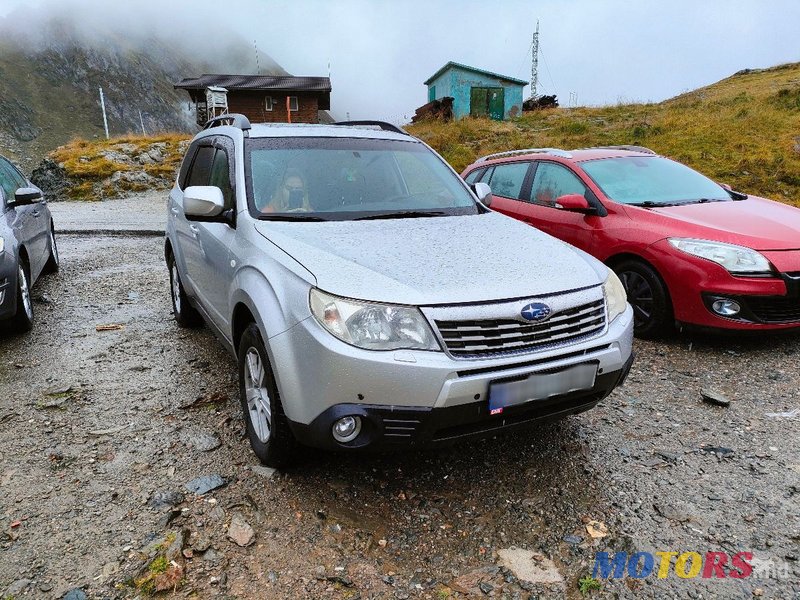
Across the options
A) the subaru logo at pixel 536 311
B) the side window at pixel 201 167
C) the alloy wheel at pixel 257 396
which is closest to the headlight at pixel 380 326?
the subaru logo at pixel 536 311

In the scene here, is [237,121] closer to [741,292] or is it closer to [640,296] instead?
[640,296]

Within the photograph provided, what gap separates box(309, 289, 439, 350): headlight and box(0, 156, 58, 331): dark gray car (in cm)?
360

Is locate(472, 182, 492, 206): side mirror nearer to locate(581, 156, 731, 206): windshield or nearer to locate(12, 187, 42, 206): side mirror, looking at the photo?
locate(581, 156, 731, 206): windshield

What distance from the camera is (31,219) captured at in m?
5.81

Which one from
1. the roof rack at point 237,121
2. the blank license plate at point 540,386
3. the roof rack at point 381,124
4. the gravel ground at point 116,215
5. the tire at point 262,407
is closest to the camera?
the blank license plate at point 540,386

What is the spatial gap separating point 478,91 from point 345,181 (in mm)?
30763

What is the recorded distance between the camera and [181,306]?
4953mm

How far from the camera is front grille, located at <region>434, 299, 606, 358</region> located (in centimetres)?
225

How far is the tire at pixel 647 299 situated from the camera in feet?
14.8

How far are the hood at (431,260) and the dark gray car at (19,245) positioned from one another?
2.89 metres

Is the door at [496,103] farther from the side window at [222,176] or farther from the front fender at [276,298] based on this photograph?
the front fender at [276,298]

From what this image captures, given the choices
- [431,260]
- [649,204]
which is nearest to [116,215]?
[649,204]

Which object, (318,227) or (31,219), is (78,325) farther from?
(318,227)

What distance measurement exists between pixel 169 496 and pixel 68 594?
610 millimetres
